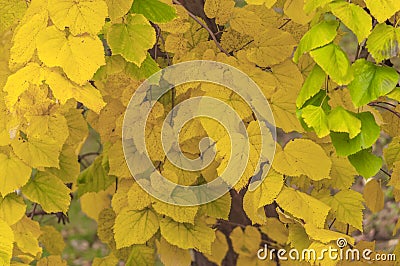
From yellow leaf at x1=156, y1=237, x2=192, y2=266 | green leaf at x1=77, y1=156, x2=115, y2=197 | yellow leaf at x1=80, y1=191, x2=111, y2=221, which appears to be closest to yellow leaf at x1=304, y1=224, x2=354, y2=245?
yellow leaf at x1=156, y1=237, x2=192, y2=266

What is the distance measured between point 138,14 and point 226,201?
642mm

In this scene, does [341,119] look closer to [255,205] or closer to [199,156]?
[255,205]

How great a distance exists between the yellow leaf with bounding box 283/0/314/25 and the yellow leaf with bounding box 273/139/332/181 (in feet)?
1.02

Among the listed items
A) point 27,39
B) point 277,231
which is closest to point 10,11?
point 27,39

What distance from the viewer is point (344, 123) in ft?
4.08

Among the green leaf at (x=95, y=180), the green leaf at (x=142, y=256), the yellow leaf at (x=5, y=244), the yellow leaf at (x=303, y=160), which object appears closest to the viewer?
the yellow leaf at (x=5, y=244)

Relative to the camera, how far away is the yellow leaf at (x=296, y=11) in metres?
1.63

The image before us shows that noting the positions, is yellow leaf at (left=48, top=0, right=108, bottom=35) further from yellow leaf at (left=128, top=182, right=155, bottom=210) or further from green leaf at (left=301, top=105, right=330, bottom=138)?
yellow leaf at (left=128, top=182, right=155, bottom=210)

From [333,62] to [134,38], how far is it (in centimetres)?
49

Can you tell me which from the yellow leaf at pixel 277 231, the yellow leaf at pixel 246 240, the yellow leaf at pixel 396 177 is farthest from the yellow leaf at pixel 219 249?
the yellow leaf at pixel 396 177

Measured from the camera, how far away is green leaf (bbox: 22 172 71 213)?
1817 millimetres

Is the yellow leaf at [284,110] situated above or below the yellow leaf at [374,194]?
above

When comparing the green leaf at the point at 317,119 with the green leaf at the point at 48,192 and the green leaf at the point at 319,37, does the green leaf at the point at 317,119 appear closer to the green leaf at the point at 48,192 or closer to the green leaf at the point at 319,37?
the green leaf at the point at 319,37

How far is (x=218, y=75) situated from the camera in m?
1.61
